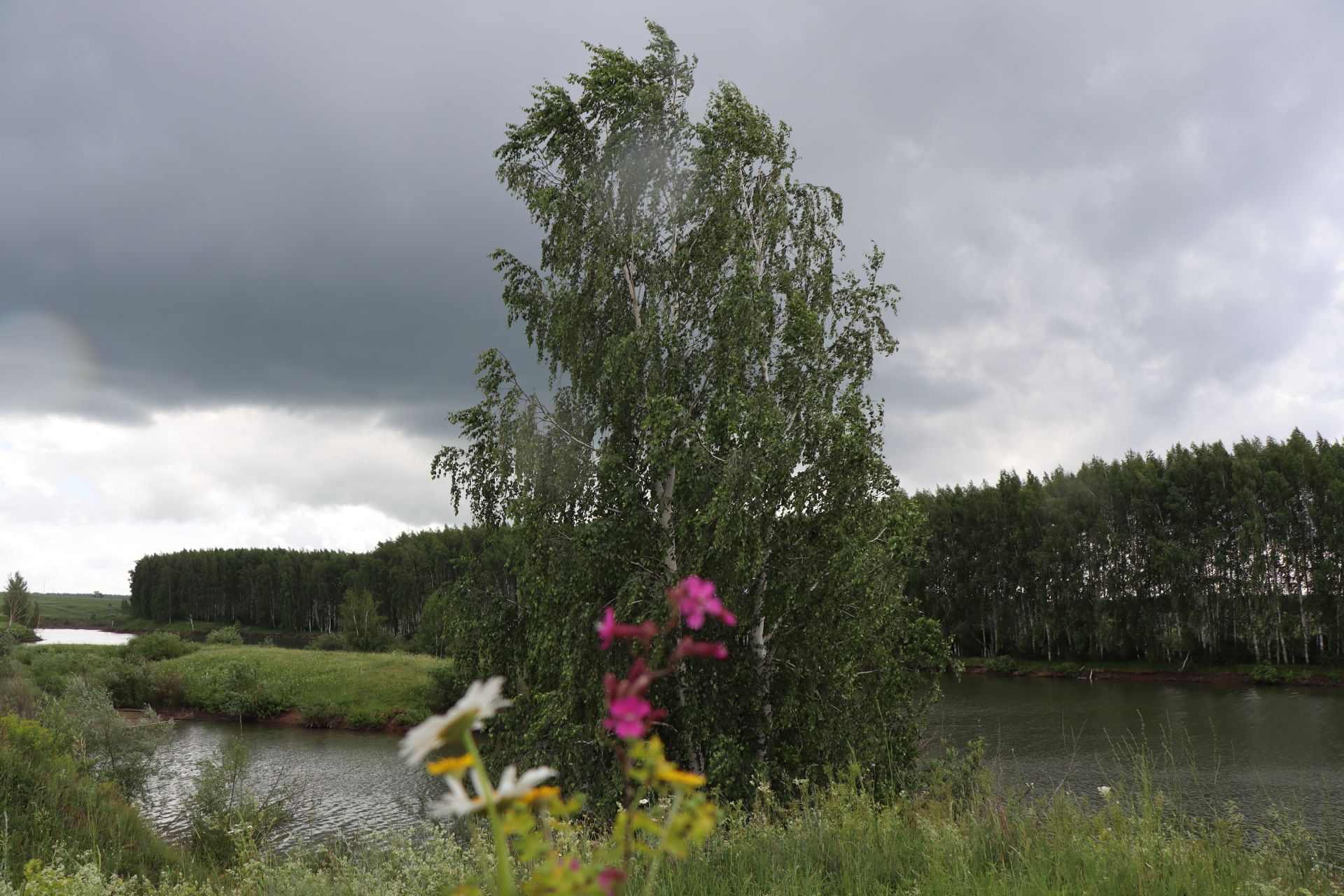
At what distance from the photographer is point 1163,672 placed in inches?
1619

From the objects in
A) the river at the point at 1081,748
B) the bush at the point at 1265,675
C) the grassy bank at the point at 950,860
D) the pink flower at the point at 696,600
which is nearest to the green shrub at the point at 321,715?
the river at the point at 1081,748

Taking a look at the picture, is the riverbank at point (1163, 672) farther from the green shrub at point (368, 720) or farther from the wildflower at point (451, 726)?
the wildflower at point (451, 726)

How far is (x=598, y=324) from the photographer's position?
12992 millimetres

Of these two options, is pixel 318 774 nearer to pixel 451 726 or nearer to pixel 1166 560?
pixel 451 726

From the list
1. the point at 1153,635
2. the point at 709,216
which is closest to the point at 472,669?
the point at 709,216

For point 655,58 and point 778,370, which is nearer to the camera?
point 778,370

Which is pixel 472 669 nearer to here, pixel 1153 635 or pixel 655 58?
pixel 655 58

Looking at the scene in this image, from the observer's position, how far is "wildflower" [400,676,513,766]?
83cm

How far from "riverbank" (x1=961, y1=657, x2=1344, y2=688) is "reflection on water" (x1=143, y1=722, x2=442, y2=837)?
23781 millimetres

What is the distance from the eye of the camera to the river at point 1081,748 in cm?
1775

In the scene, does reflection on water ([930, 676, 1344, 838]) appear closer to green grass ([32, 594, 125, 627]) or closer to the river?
the river

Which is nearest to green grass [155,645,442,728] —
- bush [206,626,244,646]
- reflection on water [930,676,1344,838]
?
bush [206,626,244,646]

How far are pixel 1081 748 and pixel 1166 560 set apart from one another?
970 inches

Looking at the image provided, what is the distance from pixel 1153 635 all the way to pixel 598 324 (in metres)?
42.9
